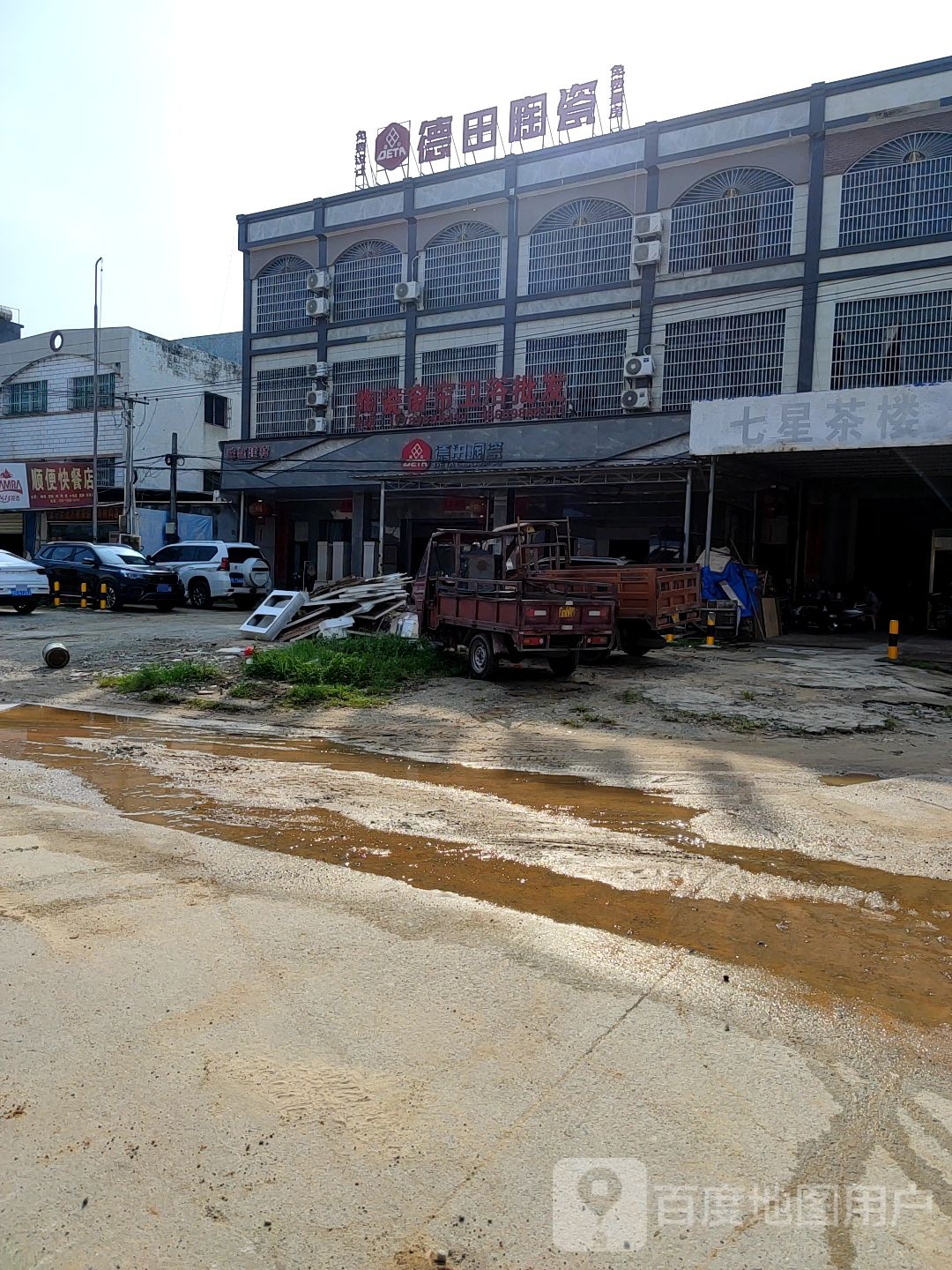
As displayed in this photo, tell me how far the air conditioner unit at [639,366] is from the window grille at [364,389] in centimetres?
770

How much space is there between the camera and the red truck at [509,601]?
1253 cm

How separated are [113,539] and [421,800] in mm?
30649

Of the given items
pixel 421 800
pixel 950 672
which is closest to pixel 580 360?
pixel 950 672

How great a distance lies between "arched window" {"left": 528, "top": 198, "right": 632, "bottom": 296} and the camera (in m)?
26.2

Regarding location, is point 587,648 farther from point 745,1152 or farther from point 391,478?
point 391,478

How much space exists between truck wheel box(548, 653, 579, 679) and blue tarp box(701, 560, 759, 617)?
256 inches

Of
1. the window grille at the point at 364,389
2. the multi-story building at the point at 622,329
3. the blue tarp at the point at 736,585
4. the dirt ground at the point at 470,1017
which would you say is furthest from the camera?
the window grille at the point at 364,389

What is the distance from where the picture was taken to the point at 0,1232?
248 centimetres

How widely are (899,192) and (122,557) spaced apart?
21.1 m

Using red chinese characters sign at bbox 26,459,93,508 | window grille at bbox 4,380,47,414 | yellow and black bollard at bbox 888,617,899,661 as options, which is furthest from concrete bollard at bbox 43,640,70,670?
window grille at bbox 4,380,47,414

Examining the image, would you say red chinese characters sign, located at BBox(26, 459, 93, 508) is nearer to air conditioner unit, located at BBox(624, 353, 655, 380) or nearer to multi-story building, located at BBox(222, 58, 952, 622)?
multi-story building, located at BBox(222, 58, 952, 622)

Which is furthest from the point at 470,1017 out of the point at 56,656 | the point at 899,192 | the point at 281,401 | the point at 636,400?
the point at 281,401

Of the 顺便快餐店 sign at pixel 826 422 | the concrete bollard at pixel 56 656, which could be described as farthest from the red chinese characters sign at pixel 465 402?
the concrete bollard at pixel 56 656

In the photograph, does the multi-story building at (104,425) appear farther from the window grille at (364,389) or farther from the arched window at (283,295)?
the window grille at (364,389)
